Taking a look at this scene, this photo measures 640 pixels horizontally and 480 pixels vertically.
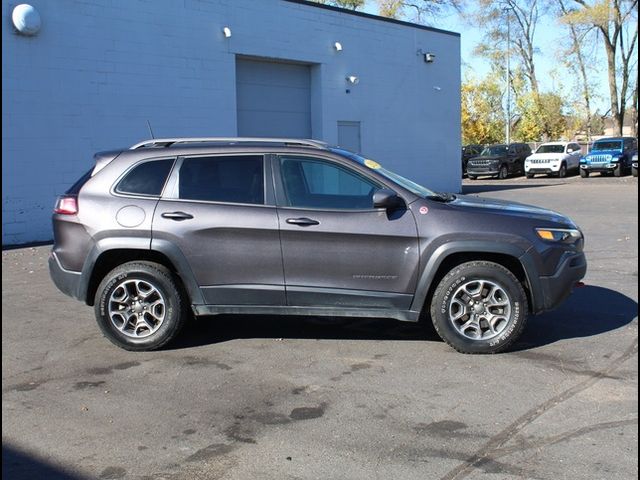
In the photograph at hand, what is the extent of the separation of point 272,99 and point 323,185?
42.5 feet

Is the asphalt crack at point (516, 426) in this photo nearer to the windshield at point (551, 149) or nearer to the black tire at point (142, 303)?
the black tire at point (142, 303)

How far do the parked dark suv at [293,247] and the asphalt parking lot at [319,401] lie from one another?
410 millimetres

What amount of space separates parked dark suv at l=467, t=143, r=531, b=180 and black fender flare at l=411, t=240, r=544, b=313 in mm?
31004

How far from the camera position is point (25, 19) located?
12742 mm

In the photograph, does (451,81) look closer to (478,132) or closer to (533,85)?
(478,132)

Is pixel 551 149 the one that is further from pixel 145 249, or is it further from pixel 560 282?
pixel 145 249

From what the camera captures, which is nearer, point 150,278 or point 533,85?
point 150,278

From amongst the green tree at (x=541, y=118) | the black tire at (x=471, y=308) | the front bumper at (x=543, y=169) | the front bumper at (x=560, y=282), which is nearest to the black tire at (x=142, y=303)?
the black tire at (x=471, y=308)

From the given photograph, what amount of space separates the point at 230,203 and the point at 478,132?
166 feet

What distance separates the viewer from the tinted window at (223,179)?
5.85 m

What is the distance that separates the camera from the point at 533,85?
59531mm

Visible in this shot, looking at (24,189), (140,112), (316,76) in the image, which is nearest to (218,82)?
(140,112)

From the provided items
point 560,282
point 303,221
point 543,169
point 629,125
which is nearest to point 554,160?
point 543,169

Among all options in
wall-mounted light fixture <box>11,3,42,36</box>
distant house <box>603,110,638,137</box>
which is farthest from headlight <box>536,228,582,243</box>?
distant house <box>603,110,638,137</box>
